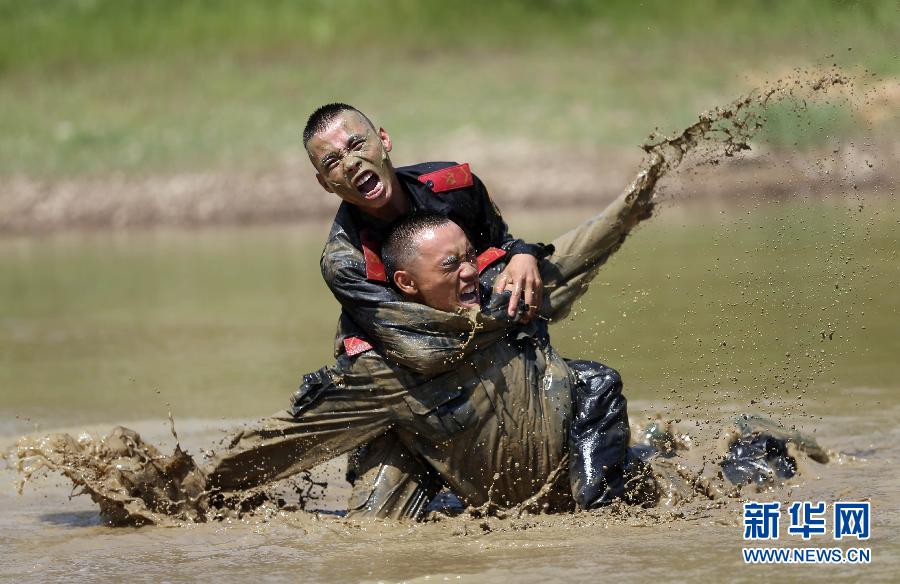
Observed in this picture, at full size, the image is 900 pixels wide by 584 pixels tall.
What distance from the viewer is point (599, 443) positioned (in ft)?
17.2

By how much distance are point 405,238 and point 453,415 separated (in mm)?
680

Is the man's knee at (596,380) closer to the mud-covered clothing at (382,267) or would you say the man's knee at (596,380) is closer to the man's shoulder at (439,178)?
the mud-covered clothing at (382,267)

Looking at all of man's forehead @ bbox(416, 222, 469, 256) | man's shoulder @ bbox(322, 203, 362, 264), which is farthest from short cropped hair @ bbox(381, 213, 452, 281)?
man's shoulder @ bbox(322, 203, 362, 264)

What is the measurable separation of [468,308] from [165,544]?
57.7 inches

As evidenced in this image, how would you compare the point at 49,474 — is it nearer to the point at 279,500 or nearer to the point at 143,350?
the point at 279,500

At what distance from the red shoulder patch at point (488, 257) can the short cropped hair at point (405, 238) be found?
27cm

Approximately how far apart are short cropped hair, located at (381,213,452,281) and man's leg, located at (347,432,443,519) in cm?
72

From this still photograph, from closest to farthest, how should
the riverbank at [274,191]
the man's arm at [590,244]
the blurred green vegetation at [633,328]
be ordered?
the man's arm at [590,244]
the blurred green vegetation at [633,328]
the riverbank at [274,191]

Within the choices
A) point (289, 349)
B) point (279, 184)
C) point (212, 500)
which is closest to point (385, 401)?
point (212, 500)

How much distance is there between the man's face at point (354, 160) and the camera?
206 inches

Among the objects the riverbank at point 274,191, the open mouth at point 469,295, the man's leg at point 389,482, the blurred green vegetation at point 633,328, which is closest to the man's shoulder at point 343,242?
the open mouth at point 469,295

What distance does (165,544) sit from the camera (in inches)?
211

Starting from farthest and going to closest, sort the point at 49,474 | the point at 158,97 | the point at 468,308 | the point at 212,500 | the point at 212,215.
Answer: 1. the point at 158,97
2. the point at 212,215
3. the point at 49,474
4. the point at 212,500
5. the point at 468,308

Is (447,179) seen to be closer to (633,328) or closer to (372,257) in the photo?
(372,257)
